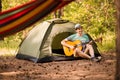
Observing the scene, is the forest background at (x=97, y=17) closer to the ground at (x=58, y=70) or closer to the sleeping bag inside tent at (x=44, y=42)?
the sleeping bag inside tent at (x=44, y=42)

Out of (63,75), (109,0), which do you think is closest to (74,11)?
(109,0)

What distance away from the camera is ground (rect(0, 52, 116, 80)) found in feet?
18.3

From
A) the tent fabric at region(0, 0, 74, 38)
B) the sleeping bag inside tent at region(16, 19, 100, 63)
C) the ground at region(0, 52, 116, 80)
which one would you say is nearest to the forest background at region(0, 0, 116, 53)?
the sleeping bag inside tent at region(16, 19, 100, 63)

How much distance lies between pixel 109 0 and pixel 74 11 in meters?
1.19

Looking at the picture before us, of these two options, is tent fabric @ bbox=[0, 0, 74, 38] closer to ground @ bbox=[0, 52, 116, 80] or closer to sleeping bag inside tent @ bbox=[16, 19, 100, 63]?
ground @ bbox=[0, 52, 116, 80]

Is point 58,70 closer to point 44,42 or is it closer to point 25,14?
point 44,42

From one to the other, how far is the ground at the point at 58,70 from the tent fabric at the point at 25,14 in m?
1.26

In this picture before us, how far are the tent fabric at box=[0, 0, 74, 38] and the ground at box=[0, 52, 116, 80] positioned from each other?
1264mm

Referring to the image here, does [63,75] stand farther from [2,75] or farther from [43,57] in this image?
[43,57]

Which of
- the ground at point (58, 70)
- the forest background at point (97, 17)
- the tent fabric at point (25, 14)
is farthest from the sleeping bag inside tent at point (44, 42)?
the tent fabric at point (25, 14)

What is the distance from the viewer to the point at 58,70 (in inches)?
246

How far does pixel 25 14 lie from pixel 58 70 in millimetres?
2025

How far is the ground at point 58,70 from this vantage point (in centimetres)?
559

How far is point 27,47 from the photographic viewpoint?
7664 millimetres
